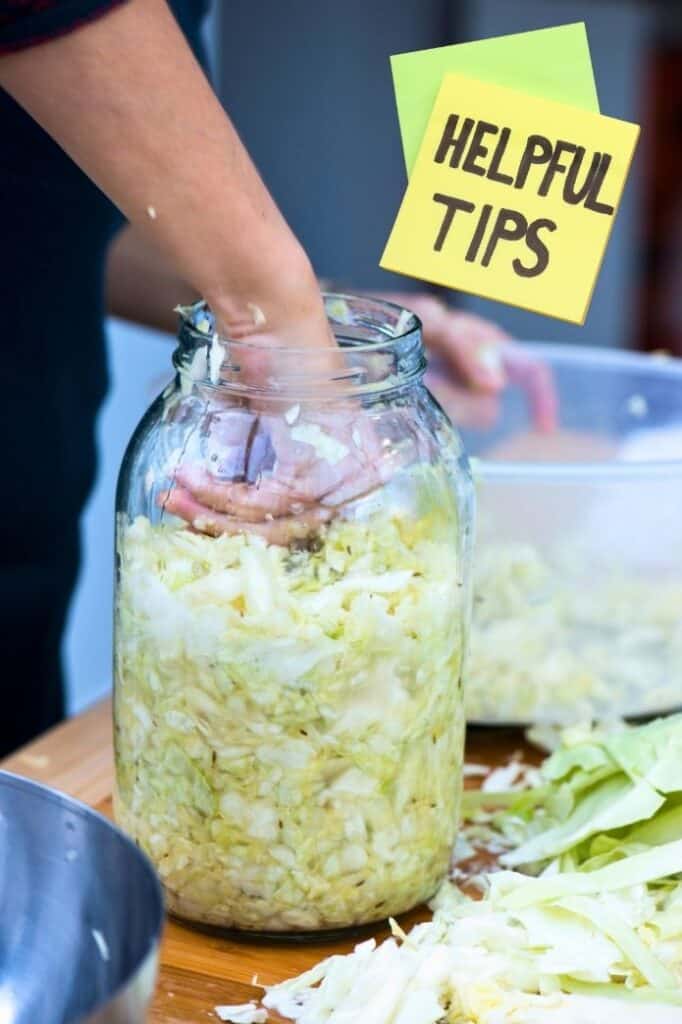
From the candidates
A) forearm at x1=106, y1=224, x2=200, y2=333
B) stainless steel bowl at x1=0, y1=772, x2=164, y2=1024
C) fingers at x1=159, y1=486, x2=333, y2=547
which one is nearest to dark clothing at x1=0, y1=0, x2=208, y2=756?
forearm at x1=106, y1=224, x2=200, y2=333

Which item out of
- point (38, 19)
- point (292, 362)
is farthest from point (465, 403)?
point (38, 19)

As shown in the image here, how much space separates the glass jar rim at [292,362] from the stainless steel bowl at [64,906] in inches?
8.9

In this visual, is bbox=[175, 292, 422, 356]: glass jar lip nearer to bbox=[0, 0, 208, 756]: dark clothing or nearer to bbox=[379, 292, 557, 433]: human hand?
bbox=[0, 0, 208, 756]: dark clothing

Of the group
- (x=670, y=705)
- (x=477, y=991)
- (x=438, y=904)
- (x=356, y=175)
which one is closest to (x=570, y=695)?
(x=670, y=705)

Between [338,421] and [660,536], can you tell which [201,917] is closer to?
[338,421]

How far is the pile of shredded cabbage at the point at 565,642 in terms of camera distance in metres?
0.96

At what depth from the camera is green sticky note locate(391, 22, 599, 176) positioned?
0.70 meters

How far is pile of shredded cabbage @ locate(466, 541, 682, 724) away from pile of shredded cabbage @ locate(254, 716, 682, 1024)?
0.49 ft

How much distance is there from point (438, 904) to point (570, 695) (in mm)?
245

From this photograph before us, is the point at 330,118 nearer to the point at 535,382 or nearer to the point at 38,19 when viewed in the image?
the point at 535,382

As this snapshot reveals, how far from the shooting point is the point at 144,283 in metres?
1.25

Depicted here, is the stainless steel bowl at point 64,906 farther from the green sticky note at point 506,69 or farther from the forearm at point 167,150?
the green sticky note at point 506,69

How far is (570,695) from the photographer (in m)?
0.97

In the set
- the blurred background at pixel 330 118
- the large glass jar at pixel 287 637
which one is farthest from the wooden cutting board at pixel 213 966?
the blurred background at pixel 330 118
